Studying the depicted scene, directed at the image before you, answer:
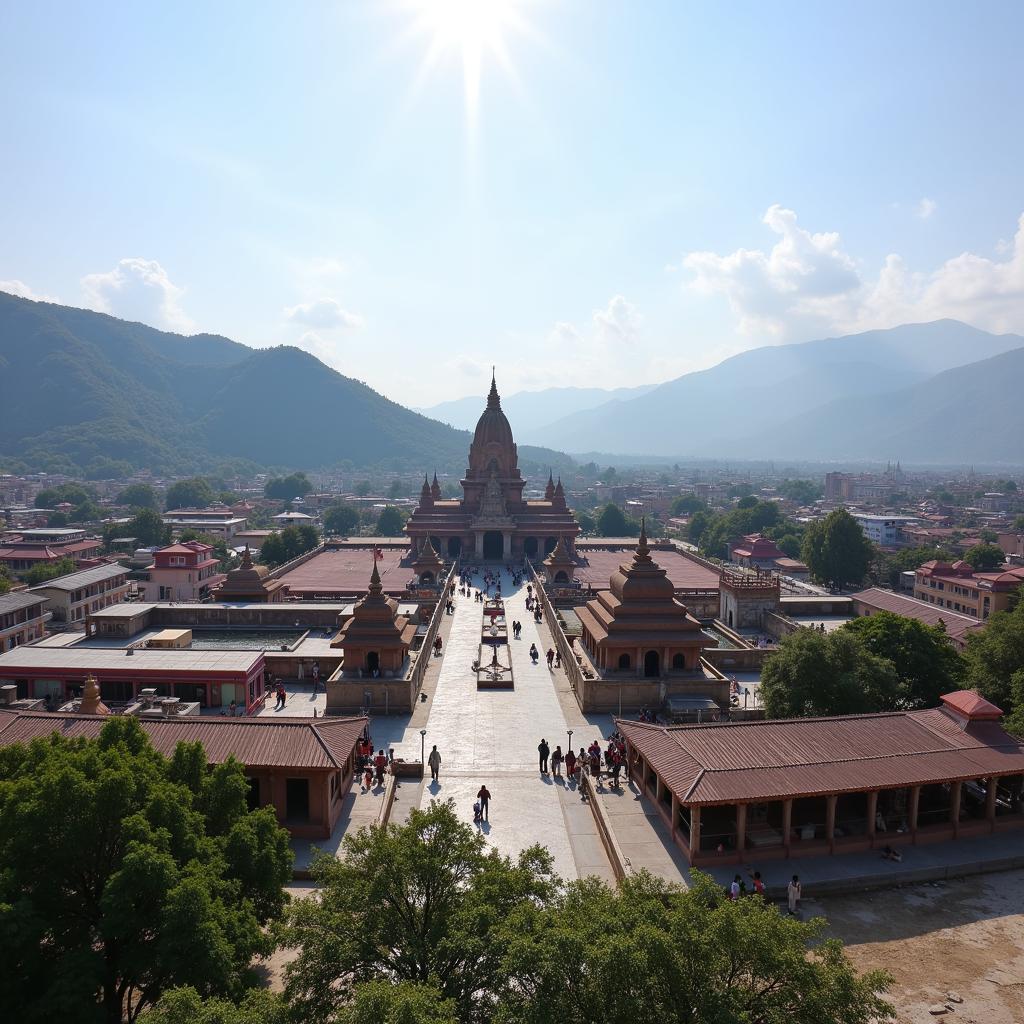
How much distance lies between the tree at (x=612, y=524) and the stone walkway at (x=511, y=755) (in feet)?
212

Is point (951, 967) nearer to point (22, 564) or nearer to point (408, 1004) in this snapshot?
point (408, 1004)

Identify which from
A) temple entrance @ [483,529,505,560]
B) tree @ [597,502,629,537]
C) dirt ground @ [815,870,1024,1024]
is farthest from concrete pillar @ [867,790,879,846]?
tree @ [597,502,629,537]

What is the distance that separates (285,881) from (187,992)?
487cm

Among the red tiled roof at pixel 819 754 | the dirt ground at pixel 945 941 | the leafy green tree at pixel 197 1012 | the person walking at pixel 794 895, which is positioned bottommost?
the dirt ground at pixel 945 941

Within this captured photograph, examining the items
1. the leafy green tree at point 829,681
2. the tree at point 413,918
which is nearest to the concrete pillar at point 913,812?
the leafy green tree at point 829,681

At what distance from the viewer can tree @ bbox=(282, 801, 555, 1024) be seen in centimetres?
1208

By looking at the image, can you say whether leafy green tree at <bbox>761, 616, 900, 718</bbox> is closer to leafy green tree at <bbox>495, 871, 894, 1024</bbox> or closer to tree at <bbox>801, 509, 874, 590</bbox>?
leafy green tree at <bbox>495, 871, 894, 1024</bbox>

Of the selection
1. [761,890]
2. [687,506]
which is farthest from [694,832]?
[687,506]

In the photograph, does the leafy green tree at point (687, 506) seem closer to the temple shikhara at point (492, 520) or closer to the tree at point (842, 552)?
the temple shikhara at point (492, 520)

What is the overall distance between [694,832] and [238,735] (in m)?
12.9

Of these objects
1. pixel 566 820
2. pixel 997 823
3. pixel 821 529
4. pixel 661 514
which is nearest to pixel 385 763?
pixel 566 820

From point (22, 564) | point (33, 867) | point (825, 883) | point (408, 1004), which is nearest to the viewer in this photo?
point (408, 1004)

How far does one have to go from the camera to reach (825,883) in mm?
19766

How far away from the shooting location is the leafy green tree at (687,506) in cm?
15338
